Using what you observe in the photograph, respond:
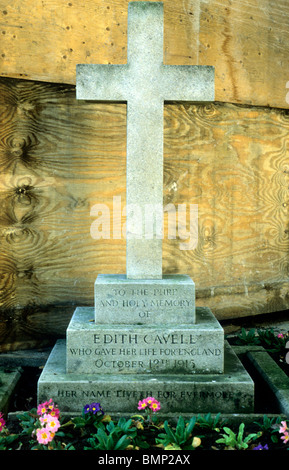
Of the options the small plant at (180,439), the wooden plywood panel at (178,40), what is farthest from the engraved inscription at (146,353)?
the wooden plywood panel at (178,40)

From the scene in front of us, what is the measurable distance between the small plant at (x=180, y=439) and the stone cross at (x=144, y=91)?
4.33 feet

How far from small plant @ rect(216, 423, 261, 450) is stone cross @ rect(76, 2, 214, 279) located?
140cm

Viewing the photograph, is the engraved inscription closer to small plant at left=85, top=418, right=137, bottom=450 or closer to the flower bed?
the flower bed

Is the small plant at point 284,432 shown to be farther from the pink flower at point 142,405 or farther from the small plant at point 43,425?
the small plant at point 43,425

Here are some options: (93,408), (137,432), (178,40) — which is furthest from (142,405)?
(178,40)

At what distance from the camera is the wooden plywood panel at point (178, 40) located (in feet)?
12.6

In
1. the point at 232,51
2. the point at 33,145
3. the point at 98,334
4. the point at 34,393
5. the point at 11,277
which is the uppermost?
the point at 232,51

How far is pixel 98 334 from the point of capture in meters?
2.95

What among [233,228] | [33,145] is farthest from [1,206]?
[233,228]

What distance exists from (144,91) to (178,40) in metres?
1.50

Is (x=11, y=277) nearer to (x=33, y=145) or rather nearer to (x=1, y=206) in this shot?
(x=1, y=206)

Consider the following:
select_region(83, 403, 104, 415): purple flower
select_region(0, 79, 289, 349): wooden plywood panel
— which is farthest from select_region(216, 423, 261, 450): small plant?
select_region(0, 79, 289, 349): wooden plywood panel
